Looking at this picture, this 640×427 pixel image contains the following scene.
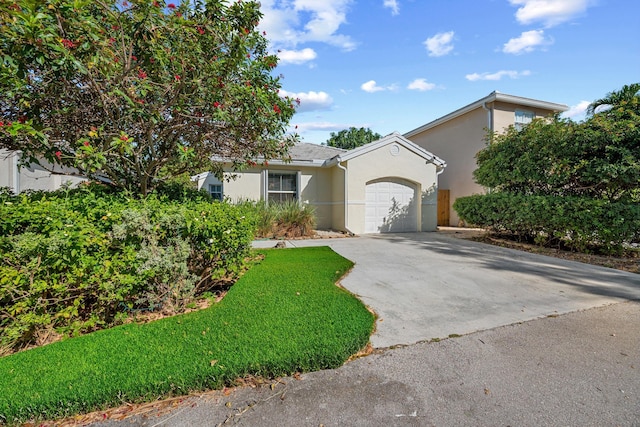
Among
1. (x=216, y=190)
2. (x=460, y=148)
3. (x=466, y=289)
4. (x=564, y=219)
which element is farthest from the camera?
(x=460, y=148)

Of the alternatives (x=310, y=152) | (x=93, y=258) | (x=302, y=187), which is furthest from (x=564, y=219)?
(x=310, y=152)

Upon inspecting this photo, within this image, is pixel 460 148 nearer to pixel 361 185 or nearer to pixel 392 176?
pixel 392 176

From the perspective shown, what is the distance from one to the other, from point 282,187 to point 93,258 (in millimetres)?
9606

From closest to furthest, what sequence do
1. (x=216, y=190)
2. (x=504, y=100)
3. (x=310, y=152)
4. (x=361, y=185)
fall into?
(x=361, y=185) < (x=216, y=190) < (x=504, y=100) < (x=310, y=152)

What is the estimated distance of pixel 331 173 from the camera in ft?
42.8

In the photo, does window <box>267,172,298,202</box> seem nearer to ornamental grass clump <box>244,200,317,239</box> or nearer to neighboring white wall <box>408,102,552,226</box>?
ornamental grass clump <box>244,200,317,239</box>

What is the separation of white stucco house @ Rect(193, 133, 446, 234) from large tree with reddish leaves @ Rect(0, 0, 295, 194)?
6.25 m

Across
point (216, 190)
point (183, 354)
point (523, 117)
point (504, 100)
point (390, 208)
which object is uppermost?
point (504, 100)

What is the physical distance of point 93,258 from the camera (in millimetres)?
3125

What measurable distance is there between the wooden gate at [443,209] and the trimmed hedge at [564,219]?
203 inches

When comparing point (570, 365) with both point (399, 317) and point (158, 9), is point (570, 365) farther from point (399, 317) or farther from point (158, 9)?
point (158, 9)

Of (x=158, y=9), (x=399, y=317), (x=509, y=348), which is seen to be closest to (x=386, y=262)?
(x=399, y=317)

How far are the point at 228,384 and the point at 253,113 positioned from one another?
383cm

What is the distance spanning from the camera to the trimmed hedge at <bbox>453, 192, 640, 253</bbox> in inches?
269
